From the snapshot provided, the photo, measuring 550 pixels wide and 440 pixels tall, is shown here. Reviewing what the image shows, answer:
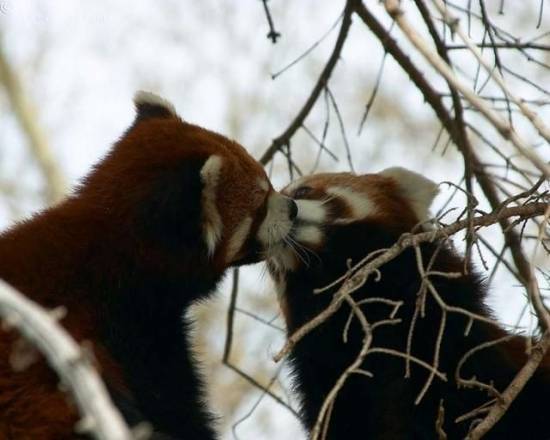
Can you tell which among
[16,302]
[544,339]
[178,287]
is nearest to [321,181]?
[178,287]

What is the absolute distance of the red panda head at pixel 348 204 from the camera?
3949 mm

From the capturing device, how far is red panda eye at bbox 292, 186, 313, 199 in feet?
13.7

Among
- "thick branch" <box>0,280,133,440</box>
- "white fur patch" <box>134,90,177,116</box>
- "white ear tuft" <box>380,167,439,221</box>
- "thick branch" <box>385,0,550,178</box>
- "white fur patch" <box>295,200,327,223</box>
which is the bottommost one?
"thick branch" <box>0,280,133,440</box>

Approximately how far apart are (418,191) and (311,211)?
589mm

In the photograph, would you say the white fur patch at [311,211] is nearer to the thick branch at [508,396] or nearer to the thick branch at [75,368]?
the thick branch at [508,396]

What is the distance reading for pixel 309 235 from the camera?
395 cm

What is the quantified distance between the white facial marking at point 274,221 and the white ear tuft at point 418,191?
2.89 ft

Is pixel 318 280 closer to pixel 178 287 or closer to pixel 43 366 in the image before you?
pixel 178 287

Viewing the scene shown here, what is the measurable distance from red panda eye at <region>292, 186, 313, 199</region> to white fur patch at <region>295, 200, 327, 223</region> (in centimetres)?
8

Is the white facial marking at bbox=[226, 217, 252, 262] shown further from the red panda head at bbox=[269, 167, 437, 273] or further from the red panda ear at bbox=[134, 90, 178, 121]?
the red panda ear at bbox=[134, 90, 178, 121]

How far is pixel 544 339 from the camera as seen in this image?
108 inches

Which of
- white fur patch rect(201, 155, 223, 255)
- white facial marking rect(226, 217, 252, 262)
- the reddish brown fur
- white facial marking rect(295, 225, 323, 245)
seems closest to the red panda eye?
white facial marking rect(295, 225, 323, 245)

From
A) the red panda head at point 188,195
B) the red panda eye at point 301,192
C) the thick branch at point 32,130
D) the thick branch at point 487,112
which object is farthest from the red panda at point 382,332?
the thick branch at point 32,130

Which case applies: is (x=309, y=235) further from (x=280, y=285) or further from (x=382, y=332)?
(x=382, y=332)
